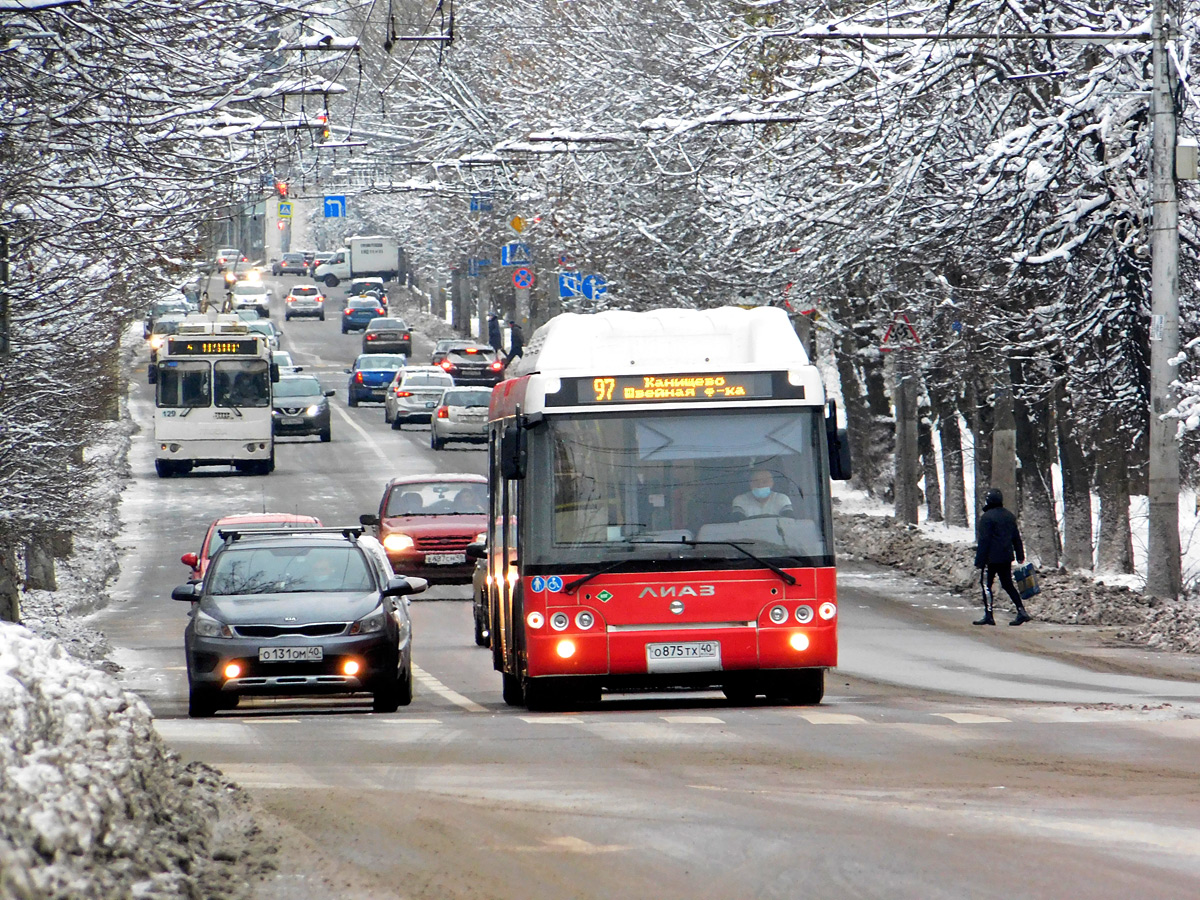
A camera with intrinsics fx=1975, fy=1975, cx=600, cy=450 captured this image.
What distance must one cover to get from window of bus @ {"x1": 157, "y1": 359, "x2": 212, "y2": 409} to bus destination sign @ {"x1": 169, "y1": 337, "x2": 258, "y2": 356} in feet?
1.06

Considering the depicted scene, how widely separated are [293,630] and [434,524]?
42.2ft

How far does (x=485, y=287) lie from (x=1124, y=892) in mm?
86043

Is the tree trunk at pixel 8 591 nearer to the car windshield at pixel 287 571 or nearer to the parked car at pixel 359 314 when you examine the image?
the car windshield at pixel 287 571

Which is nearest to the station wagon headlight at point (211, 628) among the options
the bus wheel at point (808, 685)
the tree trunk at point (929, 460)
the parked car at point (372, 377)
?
the bus wheel at point (808, 685)

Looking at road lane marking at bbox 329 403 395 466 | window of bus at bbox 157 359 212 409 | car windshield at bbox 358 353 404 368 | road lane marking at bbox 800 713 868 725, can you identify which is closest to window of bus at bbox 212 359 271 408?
window of bus at bbox 157 359 212 409

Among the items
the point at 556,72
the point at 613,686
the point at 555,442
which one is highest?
the point at 556,72

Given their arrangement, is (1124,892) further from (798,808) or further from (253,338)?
(253,338)

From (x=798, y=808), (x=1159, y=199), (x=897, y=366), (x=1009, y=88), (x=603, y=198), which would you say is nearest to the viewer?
(x=798, y=808)

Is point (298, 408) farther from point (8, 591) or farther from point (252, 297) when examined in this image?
point (252, 297)

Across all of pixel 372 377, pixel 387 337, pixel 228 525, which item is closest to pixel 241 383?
pixel 228 525

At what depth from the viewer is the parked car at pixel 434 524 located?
27.2 metres

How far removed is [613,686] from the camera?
1423 cm

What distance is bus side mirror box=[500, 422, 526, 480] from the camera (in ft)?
45.3

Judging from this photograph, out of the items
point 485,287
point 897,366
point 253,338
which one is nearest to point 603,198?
point 253,338
